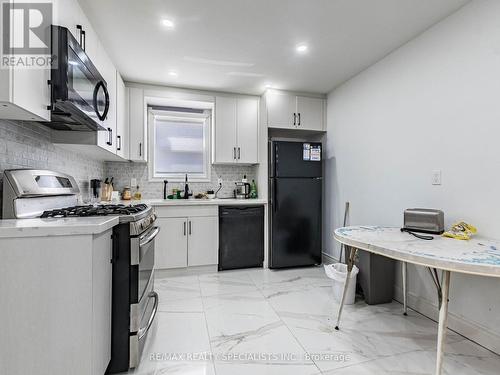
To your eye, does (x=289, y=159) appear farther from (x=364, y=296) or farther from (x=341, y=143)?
(x=364, y=296)

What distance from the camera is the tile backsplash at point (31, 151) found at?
58.9 inches

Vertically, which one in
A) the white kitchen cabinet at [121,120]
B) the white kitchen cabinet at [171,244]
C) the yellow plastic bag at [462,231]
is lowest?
the white kitchen cabinet at [171,244]

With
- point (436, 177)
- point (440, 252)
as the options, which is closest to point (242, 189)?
point (436, 177)

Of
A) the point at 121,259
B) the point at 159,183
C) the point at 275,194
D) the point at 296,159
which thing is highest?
the point at 296,159

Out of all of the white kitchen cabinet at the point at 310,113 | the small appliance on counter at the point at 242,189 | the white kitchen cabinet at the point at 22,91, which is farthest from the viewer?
the small appliance on counter at the point at 242,189

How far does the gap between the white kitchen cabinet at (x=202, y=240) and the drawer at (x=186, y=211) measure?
0.06 m

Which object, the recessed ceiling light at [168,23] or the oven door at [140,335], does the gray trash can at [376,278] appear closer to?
the oven door at [140,335]

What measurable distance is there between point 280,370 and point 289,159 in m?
2.35

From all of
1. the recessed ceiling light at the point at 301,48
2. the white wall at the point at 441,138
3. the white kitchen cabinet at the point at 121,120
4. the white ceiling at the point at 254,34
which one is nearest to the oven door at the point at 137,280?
the white kitchen cabinet at the point at 121,120

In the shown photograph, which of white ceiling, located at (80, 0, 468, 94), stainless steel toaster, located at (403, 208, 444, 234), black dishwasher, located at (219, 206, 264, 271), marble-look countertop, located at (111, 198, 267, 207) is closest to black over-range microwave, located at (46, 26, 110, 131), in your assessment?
white ceiling, located at (80, 0, 468, 94)

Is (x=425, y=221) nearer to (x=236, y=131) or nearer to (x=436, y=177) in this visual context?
(x=436, y=177)

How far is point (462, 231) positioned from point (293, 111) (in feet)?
7.91

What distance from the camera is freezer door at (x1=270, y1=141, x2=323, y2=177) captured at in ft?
10.8

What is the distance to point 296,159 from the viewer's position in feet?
11.0
